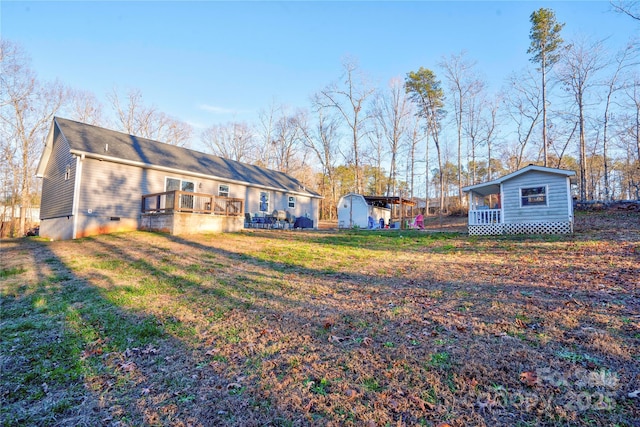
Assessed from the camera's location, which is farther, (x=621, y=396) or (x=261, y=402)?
(x=261, y=402)

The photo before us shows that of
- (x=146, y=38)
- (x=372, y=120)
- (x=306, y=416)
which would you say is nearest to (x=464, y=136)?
(x=372, y=120)

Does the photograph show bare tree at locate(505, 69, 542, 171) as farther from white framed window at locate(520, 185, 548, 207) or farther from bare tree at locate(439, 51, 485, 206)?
white framed window at locate(520, 185, 548, 207)

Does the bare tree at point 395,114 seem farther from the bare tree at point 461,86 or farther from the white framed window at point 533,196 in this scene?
the white framed window at point 533,196

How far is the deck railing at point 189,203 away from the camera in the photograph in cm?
1287

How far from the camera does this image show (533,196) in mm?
13172

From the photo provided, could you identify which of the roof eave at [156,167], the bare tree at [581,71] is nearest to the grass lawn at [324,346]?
the roof eave at [156,167]

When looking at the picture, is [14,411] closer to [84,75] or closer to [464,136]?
[84,75]

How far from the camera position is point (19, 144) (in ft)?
71.5

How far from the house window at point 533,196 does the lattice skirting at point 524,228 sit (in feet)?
3.01

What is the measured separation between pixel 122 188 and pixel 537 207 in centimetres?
1877

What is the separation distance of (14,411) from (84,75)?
73.2 feet

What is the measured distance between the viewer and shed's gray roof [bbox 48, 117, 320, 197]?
43.9 ft

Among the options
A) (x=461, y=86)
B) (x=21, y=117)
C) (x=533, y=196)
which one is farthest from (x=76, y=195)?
(x=461, y=86)

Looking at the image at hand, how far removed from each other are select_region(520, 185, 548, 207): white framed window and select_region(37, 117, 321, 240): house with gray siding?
13318 mm
